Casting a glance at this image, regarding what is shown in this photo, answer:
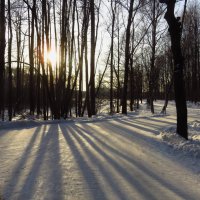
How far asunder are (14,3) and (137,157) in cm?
1662

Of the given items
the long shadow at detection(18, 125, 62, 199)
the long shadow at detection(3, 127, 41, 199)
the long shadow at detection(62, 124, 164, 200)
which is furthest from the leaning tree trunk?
the long shadow at detection(3, 127, 41, 199)

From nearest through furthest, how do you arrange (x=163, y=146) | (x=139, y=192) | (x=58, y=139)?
(x=139, y=192), (x=163, y=146), (x=58, y=139)

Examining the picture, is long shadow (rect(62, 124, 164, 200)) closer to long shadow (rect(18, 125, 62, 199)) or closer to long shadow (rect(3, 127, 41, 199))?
long shadow (rect(18, 125, 62, 199))

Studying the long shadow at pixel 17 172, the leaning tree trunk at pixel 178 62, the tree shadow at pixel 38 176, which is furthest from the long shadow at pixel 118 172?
the leaning tree trunk at pixel 178 62

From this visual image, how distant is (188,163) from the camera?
663cm

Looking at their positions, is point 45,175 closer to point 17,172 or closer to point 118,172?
point 17,172

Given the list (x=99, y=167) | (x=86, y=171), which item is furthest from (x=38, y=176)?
(x=99, y=167)

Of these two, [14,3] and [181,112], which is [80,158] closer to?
Answer: [181,112]

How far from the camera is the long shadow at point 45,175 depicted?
15.3 ft

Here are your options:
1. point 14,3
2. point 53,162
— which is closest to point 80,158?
point 53,162

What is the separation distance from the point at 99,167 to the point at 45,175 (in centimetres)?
100

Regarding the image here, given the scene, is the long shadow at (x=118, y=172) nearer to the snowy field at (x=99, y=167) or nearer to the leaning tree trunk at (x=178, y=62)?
the snowy field at (x=99, y=167)

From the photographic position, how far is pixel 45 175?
18.3 feet

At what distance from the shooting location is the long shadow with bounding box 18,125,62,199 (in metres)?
4.66
